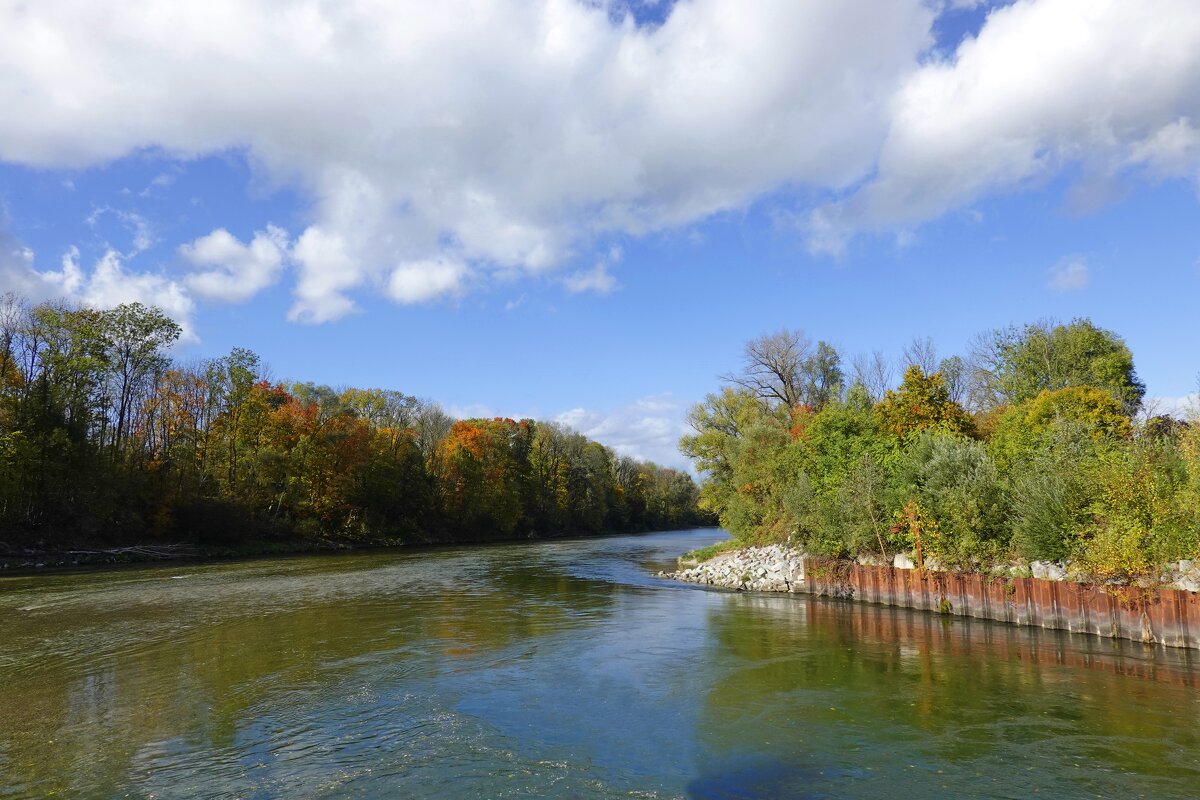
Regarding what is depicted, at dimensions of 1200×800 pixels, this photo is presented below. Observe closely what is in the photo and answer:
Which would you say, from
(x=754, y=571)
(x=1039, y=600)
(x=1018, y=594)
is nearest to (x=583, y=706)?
(x=1039, y=600)

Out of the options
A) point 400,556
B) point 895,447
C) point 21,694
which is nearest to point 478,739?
point 21,694

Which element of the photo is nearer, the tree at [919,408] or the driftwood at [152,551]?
the tree at [919,408]

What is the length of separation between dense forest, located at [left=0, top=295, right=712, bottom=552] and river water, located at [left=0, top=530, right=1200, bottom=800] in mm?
26901

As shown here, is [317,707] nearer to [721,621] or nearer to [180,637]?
[180,637]

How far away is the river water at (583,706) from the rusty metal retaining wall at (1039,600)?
28.5 inches

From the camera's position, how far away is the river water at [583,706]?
9508 millimetres

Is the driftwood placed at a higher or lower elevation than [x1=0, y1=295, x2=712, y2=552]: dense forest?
lower

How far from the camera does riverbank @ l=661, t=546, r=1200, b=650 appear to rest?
660 inches

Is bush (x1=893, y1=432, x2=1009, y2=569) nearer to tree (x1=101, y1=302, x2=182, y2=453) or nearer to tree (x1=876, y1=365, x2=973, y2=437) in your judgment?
tree (x1=876, y1=365, x2=973, y2=437)

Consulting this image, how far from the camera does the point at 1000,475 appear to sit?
82.3ft

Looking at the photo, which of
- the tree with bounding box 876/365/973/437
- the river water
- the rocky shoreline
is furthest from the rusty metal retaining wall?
the tree with bounding box 876/365/973/437

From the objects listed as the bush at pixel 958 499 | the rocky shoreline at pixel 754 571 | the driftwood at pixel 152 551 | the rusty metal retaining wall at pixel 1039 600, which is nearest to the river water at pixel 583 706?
the rusty metal retaining wall at pixel 1039 600

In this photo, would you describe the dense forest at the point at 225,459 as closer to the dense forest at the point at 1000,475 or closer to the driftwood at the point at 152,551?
the driftwood at the point at 152,551

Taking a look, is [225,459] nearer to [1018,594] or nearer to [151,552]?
[151,552]
